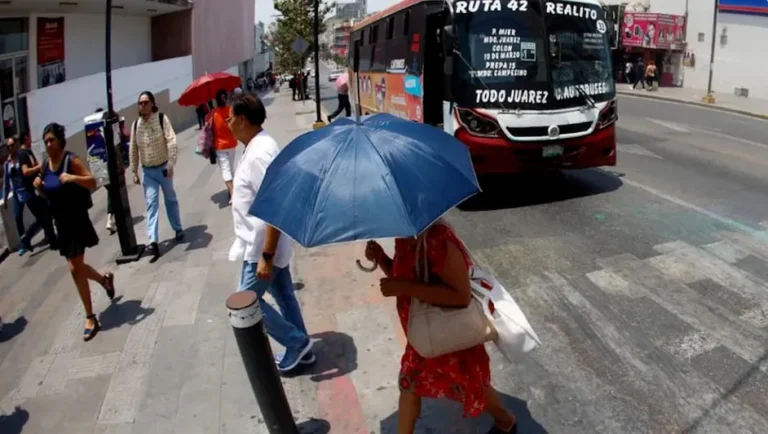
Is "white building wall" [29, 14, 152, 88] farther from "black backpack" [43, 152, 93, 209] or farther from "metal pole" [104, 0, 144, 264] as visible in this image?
"black backpack" [43, 152, 93, 209]

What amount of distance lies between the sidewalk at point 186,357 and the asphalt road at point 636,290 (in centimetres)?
49

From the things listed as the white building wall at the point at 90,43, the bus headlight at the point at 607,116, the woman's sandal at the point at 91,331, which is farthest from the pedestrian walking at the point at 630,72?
the woman's sandal at the point at 91,331

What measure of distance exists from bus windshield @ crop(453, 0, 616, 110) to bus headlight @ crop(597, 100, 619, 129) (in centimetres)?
25

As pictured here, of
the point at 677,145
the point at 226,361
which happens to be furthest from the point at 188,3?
the point at 226,361

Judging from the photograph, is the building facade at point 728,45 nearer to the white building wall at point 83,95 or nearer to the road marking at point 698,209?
the road marking at point 698,209

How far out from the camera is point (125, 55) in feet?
71.1

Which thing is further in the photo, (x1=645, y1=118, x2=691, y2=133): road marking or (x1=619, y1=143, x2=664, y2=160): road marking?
(x1=645, y1=118, x2=691, y2=133): road marking

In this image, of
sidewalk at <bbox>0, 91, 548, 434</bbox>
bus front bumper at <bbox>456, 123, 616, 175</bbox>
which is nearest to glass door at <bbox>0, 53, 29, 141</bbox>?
sidewalk at <bbox>0, 91, 548, 434</bbox>

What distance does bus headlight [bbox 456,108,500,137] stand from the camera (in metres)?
8.37

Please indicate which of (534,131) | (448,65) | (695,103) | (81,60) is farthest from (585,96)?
(695,103)

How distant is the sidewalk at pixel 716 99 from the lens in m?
22.6

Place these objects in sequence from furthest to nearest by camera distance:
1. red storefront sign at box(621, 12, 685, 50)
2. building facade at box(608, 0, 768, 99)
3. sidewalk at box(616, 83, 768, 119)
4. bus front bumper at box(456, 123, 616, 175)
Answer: red storefront sign at box(621, 12, 685, 50)
building facade at box(608, 0, 768, 99)
sidewalk at box(616, 83, 768, 119)
bus front bumper at box(456, 123, 616, 175)

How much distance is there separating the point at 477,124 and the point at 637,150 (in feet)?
18.0

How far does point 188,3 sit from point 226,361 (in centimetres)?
2284
